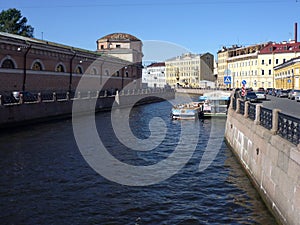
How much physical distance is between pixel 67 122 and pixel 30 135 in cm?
757

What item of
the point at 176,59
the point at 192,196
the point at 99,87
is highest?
the point at 176,59

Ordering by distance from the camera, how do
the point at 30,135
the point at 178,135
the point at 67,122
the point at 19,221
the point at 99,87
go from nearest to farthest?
the point at 19,221
the point at 30,135
the point at 178,135
the point at 67,122
the point at 99,87

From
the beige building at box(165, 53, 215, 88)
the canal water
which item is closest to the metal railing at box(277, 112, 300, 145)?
the canal water

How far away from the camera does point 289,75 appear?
6234cm

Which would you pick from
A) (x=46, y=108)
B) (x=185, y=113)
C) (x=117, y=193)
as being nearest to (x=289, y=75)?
(x=185, y=113)

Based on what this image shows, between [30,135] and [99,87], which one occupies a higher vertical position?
[99,87]

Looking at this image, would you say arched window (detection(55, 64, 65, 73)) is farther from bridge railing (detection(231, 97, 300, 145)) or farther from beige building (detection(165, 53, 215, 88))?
beige building (detection(165, 53, 215, 88))

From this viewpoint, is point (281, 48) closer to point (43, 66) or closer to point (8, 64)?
point (43, 66)

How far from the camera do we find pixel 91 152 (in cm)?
1767

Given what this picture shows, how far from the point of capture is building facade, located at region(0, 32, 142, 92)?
3070 centimetres

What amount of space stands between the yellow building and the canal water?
140 feet

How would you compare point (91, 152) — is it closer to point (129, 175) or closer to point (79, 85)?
point (129, 175)

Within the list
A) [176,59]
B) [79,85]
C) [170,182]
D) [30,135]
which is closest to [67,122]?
[30,135]

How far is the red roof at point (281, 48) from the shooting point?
268ft
